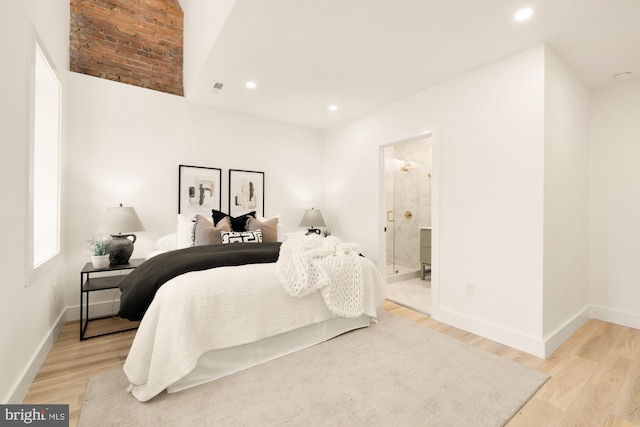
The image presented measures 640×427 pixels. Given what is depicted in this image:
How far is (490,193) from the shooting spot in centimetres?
261

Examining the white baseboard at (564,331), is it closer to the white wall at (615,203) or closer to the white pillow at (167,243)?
the white wall at (615,203)

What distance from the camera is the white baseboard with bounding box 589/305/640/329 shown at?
2816mm

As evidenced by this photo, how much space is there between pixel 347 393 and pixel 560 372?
1550 millimetres

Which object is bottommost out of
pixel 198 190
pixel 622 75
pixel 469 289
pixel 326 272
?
pixel 469 289

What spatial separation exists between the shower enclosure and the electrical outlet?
7.88 feet

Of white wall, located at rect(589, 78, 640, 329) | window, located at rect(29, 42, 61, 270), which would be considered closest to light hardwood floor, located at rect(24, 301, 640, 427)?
white wall, located at rect(589, 78, 640, 329)

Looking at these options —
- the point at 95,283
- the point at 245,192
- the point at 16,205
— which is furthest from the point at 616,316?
the point at 95,283

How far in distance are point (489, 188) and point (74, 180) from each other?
4120mm

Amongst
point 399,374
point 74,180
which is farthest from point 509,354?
point 74,180

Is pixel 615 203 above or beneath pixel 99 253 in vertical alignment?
above

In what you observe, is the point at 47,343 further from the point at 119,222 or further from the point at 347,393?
the point at 347,393

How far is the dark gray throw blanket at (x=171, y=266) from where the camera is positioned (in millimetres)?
1948

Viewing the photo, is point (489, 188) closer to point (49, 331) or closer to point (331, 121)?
point (331, 121)

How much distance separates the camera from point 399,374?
1.97 m
